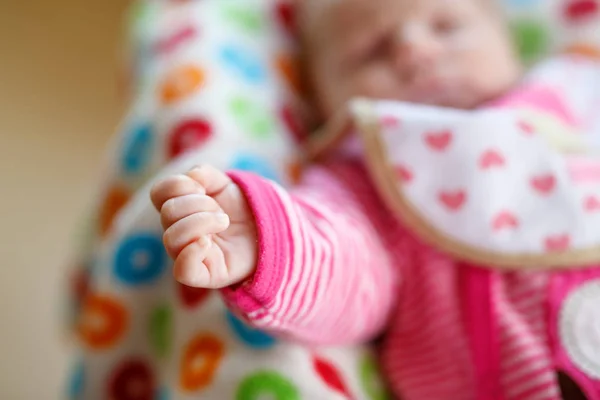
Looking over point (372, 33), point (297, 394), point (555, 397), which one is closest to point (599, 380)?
point (555, 397)

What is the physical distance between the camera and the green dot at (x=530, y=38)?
1.00 metres

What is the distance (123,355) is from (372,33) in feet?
1.56

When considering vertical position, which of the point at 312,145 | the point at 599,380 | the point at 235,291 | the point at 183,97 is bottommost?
the point at 599,380

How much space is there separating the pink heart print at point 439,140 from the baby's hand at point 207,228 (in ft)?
0.93

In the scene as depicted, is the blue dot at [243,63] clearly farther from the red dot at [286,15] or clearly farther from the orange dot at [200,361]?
the orange dot at [200,361]

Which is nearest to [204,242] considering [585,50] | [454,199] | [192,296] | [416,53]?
[192,296]

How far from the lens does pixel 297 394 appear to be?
0.60 metres

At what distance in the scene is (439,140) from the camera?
731 mm

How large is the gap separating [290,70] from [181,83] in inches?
7.1

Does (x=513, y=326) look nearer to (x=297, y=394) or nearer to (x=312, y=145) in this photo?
(x=297, y=394)

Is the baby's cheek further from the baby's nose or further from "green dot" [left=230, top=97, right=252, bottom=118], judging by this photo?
"green dot" [left=230, top=97, right=252, bottom=118]

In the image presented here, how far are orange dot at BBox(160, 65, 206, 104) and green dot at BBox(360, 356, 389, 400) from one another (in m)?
0.39

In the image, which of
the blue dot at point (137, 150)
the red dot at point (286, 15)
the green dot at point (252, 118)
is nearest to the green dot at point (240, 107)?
the green dot at point (252, 118)

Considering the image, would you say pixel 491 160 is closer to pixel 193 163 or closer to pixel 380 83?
pixel 380 83
